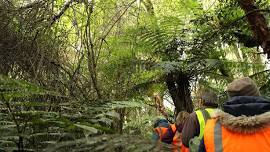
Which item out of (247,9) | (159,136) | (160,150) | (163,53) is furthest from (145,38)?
(160,150)

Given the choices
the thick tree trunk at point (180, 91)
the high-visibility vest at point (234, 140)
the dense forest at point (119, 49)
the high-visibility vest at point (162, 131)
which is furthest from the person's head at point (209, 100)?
the thick tree trunk at point (180, 91)

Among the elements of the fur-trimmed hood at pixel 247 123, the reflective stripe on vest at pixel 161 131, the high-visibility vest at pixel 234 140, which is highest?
the fur-trimmed hood at pixel 247 123

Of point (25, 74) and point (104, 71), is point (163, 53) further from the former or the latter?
point (25, 74)

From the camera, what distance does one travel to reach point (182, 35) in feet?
21.4

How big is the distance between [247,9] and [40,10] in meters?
2.49

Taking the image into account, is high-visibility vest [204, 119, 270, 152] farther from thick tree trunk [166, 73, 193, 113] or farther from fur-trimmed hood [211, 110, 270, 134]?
thick tree trunk [166, 73, 193, 113]

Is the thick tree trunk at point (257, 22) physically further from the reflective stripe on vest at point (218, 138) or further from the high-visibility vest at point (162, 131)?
the reflective stripe on vest at point (218, 138)

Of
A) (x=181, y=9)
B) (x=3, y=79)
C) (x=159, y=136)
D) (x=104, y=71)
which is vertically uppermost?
(x=181, y=9)

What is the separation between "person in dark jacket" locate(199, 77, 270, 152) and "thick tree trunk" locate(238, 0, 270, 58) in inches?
93.4

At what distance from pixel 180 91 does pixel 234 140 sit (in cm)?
445

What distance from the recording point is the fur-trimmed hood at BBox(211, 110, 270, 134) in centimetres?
232

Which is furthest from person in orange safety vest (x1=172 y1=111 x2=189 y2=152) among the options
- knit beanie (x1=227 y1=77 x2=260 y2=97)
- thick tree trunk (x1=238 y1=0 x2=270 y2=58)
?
knit beanie (x1=227 y1=77 x2=260 y2=97)

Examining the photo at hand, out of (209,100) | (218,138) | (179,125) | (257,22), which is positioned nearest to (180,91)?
(179,125)

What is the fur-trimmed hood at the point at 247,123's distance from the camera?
7.63 feet
